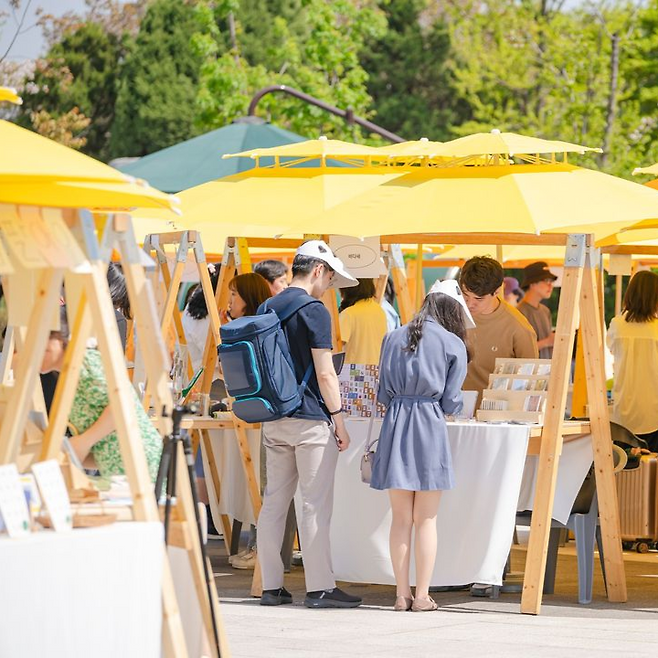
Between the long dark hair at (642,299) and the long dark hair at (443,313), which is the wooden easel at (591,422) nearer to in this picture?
the long dark hair at (443,313)

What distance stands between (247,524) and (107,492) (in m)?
4.18

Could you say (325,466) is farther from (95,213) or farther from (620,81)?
(620,81)

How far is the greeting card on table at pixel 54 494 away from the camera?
487cm

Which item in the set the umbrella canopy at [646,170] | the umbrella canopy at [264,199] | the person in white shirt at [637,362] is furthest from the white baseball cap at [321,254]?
the person in white shirt at [637,362]

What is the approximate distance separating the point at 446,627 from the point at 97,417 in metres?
2.38

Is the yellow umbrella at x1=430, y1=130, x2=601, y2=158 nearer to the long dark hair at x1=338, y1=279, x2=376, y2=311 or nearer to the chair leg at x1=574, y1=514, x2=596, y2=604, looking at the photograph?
the long dark hair at x1=338, y1=279, x2=376, y2=311

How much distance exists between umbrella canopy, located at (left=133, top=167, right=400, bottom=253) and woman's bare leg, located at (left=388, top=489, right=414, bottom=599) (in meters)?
2.30

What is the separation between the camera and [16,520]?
4.82 meters

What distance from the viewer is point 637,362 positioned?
33.3 ft

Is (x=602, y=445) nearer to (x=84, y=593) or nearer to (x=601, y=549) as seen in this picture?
(x=601, y=549)

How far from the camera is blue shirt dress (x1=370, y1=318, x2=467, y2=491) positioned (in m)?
7.64

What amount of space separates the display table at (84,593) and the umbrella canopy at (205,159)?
10.1 metres

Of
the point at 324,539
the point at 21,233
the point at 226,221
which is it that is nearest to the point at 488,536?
the point at 324,539

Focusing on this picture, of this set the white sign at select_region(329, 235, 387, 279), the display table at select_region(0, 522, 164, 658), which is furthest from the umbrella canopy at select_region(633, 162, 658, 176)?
the display table at select_region(0, 522, 164, 658)
